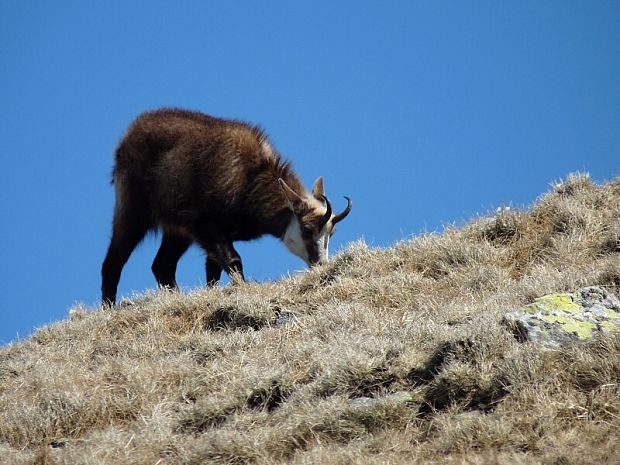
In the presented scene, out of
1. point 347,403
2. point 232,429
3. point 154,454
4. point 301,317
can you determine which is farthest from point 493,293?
point 154,454

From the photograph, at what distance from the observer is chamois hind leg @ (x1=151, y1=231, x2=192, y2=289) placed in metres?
13.0

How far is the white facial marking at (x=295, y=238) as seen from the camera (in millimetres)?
13109

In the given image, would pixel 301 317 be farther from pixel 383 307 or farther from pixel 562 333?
pixel 562 333

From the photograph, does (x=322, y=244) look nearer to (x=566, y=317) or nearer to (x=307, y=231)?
(x=307, y=231)

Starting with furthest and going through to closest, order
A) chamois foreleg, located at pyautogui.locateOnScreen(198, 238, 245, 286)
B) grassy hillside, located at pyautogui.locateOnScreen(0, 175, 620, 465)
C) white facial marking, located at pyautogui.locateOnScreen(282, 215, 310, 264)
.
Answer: white facial marking, located at pyautogui.locateOnScreen(282, 215, 310, 264), chamois foreleg, located at pyautogui.locateOnScreen(198, 238, 245, 286), grassy hillside, located at pyautogui.locateOnScreen(0, 175, 620, 465)

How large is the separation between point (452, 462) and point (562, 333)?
1439 millimetres

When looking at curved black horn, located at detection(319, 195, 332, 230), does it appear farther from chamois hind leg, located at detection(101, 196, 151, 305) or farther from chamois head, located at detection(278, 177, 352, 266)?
chamois hind leg, located at detection(101, 196, 151, 305)

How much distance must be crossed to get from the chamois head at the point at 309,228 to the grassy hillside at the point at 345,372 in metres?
3.56

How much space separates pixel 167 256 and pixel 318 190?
241 centimetres

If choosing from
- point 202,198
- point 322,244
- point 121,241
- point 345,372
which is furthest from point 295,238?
point 345,372

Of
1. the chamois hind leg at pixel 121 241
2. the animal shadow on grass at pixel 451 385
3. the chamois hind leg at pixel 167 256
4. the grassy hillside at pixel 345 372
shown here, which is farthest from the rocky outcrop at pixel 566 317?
the chamois hind leg at pixel 167 256

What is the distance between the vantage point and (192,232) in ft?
40.3

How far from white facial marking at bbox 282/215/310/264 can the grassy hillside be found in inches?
143

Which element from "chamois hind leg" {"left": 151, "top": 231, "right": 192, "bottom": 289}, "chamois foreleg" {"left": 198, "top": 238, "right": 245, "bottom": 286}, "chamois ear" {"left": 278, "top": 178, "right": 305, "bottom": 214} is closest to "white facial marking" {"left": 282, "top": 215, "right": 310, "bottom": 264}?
"chamois ear" {"left": 278, "top": 178, "right": 305, "bottom": 214}
